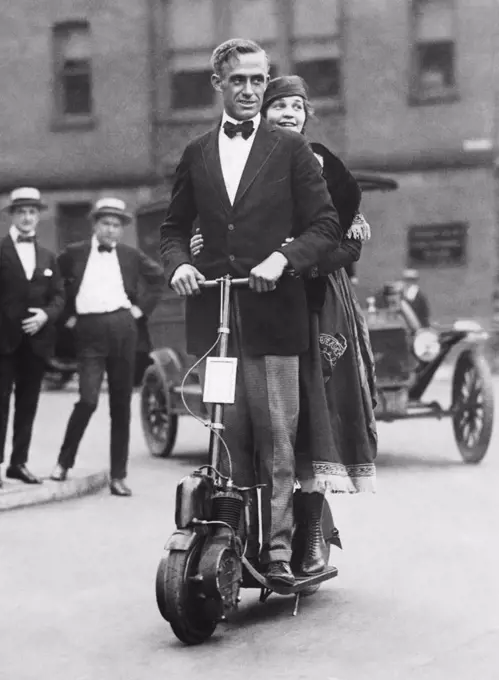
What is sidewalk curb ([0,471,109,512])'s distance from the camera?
8.49 m

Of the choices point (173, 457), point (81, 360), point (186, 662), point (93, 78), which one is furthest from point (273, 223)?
point (93, 78)

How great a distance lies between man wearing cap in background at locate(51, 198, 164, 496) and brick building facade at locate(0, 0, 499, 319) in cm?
1371

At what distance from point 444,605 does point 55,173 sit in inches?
881

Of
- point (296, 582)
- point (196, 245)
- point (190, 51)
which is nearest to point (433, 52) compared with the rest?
point (190, 51)

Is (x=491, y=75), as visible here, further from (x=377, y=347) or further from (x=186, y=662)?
(x=186, y=662)

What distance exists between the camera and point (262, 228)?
5.05 metres

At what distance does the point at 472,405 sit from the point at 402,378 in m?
0.58

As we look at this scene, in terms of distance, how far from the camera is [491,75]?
24109mm

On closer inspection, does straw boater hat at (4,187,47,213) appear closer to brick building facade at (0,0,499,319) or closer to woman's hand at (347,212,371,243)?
woman's hand at (347,212,371,243)

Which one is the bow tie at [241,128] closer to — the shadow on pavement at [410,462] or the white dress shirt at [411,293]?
the shadow on pavement at [410,462]

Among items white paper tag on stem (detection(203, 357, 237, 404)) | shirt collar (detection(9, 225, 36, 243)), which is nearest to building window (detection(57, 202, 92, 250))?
shirt collar (detection(9, 225, 36, 243))

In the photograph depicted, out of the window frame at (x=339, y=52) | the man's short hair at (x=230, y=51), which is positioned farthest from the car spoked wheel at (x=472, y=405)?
the window frame at (x=339, y=52)

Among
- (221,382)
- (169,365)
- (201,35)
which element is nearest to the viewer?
(221,382)

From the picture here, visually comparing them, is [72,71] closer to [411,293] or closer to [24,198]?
[411,293]
